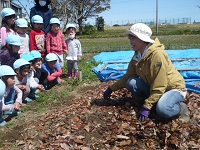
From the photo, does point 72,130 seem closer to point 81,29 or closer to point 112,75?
point 112,75

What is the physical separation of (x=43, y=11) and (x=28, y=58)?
70.3 inches

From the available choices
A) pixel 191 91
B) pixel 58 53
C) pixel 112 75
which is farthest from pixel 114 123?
pixel 58 53

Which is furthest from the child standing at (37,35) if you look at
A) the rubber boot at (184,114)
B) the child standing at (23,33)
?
the rubber boot at (184,114)

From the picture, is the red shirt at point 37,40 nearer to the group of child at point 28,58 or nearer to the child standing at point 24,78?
the group of child at point 28,58

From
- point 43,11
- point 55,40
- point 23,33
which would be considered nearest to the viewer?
point 23,33

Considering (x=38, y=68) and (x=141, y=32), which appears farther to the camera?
(x=38, y=68)

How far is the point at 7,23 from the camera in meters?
5.14

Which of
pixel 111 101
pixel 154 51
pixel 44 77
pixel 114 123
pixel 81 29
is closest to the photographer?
pixel 154 51

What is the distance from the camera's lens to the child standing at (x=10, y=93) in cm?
369

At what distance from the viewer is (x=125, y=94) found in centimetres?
414

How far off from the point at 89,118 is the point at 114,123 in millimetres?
339

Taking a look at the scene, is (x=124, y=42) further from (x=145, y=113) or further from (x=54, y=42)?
(x=145, y=113)

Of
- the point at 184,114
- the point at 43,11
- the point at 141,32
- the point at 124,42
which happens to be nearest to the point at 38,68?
the point at 43,11

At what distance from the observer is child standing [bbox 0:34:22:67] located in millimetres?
4461
